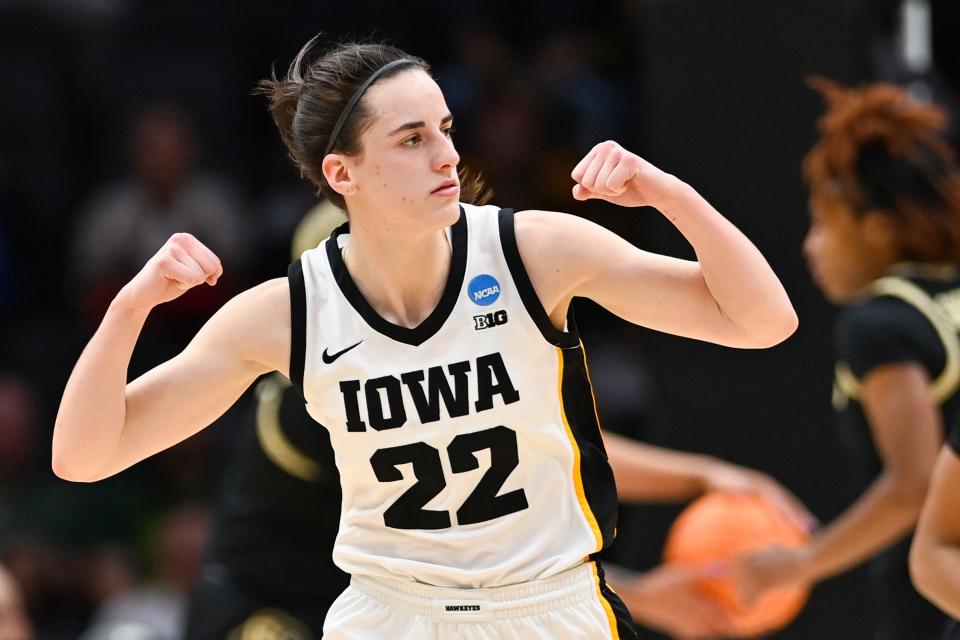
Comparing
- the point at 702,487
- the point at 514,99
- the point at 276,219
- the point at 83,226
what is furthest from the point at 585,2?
the point at 702,487

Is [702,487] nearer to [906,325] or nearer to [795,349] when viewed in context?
[906,325]

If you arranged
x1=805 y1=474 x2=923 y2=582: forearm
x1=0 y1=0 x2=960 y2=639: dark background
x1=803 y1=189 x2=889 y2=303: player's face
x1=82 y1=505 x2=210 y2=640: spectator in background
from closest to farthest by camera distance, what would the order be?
x1=805 y1=474 x2=923 y2=582: forearm → x1=803 y1=189 x2=889 y2=303: player's face → x1=0 y1=0 x2=960 y2=639: dark background → x1=82 y1=505 x2=210 y2=640: spectator in background

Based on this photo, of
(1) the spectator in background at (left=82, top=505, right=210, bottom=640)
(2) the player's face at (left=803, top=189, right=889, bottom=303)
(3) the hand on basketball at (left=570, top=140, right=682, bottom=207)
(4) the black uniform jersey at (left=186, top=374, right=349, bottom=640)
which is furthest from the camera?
(1) the spectator in background at (left=82, top=505, right=210, bottom=640)

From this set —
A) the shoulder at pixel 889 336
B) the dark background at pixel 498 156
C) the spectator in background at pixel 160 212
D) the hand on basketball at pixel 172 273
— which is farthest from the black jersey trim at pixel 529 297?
the spectator in background at pixel 160 212

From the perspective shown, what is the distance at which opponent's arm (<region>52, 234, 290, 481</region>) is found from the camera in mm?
3354

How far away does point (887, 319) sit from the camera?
4.71 meters

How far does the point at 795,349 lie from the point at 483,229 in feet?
10.5

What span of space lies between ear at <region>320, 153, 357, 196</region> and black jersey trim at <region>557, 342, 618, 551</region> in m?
0.58

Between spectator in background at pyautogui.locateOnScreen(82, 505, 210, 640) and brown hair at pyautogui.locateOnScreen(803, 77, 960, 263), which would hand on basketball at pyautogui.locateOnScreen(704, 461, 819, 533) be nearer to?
brown hair at pyautogui.locateOnScreen(803, 77, 960, 263)

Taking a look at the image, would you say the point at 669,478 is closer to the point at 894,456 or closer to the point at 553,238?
the point at 894,456

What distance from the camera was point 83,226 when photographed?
383 inches

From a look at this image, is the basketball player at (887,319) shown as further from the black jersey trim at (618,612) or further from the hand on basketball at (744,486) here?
the black jersey trim at (618,612)

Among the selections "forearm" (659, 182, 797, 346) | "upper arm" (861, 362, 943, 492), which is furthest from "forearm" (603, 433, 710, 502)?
"forearm" (659, 182, 797, 346)

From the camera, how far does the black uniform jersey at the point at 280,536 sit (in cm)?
455
